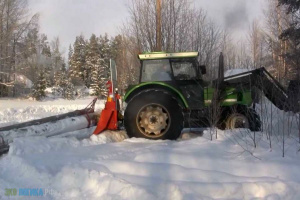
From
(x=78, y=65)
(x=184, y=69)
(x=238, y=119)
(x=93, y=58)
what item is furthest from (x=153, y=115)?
(x=78, y=65)

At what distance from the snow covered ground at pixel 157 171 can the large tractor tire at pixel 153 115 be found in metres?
0.98

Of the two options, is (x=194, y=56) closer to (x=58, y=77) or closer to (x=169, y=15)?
(x=169, y=15)

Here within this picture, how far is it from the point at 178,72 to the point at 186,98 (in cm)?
64

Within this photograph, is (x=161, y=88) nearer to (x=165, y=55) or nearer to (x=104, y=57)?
(x=165, y=55)

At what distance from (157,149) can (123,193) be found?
1.59 m

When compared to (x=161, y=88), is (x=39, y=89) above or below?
above

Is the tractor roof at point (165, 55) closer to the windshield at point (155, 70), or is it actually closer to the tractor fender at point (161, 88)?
the windshield at point (155, 70)

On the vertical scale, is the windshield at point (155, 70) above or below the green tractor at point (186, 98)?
above

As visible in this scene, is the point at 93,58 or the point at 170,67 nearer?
the point at 170,67

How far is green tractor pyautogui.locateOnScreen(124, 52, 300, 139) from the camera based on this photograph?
635cm

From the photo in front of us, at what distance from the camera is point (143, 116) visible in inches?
256

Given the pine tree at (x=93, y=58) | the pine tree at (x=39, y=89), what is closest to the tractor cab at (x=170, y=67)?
the pine tree at (x=39, y=89)

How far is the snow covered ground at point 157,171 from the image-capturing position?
11.5ft

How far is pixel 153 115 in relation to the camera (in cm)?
646
